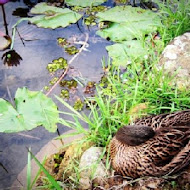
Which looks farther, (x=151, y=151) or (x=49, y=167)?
(x=49, y=167)

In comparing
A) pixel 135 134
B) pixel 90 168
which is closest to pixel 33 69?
pixel 90 168

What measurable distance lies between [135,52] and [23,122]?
→ 1425mm

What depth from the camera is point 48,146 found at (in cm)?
301

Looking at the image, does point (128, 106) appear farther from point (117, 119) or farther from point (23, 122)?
point (23, 122)

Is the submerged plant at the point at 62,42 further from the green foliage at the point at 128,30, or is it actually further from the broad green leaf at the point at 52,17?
the green foliage at the point at 128,30

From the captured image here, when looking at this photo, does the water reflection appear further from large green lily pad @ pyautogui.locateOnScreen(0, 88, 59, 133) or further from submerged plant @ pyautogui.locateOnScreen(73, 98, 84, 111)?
submerged plant @ pyautogui.locateOnScreen(73, 98, 84, 111)

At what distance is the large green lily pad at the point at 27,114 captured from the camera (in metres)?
2.88

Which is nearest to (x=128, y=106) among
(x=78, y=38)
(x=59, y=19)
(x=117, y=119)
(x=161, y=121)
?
(x=117, y=119)

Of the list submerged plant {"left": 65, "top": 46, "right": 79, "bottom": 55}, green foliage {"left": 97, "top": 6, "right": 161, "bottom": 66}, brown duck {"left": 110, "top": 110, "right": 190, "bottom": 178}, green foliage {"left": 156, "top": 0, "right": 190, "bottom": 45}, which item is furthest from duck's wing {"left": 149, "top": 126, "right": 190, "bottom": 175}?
submerged plant {"left": 65, "top": 46, "right": 79, "bottom": 55}

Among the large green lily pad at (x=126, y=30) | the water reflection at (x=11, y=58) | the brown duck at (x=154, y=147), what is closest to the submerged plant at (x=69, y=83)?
the water reflection at (x=11, y=58)

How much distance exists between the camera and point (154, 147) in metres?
2.49

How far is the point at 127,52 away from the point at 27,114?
1295 mm

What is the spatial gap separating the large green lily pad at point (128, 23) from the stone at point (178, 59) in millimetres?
351

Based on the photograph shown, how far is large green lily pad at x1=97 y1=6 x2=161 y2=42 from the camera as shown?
3.78 metres
